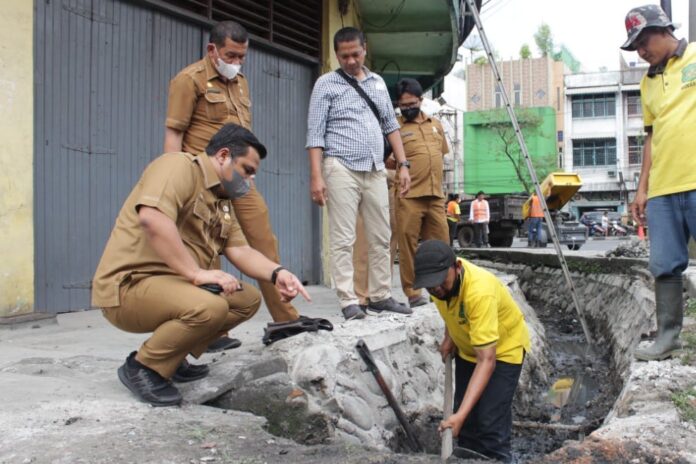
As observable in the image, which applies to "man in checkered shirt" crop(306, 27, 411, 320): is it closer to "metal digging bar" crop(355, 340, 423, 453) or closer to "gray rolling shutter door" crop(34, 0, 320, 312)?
"metal digging bar" crop(355, 340, 423, 453)

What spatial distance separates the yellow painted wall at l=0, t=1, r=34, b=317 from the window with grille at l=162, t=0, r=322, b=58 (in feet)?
5.49

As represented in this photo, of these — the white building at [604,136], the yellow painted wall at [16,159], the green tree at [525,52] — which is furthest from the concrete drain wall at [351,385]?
the green tree at [525,52]

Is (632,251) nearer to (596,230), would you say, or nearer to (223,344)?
(223,344)

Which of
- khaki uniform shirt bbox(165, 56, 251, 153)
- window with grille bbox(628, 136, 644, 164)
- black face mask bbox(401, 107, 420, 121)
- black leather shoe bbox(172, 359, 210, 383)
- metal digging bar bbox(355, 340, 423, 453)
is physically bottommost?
metal digging bar bbox(355, 340, 423, 453)

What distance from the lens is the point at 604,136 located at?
4172 centimetres

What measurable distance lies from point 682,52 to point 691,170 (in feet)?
2.10

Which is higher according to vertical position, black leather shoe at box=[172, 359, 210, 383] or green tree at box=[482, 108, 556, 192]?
green tree at box=[482, 108, 556, 192]

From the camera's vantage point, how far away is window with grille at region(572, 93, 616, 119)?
41500 millimetres

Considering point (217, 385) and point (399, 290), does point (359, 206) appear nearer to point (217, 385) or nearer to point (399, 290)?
point (217, 385)

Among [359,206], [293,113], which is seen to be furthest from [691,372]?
[293,113]

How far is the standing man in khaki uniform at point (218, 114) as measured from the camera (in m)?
3.78

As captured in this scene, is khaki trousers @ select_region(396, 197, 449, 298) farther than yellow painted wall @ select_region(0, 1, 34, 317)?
Yes

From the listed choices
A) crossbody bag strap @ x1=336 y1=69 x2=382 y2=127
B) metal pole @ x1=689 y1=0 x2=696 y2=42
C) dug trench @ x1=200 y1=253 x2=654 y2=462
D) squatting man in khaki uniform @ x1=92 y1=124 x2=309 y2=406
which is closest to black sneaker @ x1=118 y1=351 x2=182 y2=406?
squatting man in khaki uniform @ x1=92 y1=124 x2=309 y2=406

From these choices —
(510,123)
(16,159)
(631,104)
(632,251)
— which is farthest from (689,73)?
(631,104)
